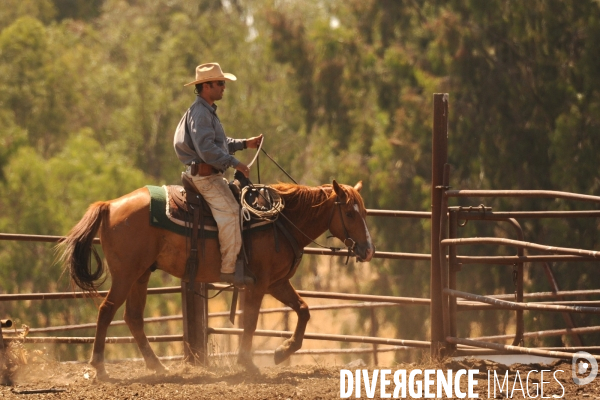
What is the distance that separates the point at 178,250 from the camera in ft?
22.3

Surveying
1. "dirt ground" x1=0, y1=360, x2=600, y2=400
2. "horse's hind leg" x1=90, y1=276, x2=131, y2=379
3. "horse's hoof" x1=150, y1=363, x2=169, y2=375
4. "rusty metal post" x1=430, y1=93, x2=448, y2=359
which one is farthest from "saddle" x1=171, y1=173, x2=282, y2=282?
"rusty metal post" x1=430, y1=93, x2=448, y2=359

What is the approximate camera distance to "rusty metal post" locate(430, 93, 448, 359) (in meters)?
6.91

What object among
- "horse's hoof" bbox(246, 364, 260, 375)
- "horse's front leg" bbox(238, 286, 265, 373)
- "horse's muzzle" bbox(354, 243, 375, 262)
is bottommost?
"horse's hoof" bbox(246, 364, 260, 375)

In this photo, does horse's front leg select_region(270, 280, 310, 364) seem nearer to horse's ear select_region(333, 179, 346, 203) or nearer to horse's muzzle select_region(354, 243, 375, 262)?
horse's muzzle select_region(354, 243, 375, 262)

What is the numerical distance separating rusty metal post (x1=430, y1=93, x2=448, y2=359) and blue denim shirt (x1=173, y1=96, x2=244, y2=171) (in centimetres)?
165

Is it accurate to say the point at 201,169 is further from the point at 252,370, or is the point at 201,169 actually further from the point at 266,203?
the point at 252,370

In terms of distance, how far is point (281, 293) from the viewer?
23.8ft

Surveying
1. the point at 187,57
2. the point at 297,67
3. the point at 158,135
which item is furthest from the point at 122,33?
the point at 297,67

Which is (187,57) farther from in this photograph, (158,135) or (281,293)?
(281,293)

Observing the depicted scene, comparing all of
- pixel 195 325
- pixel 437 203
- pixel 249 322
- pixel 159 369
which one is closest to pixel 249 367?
pixel 249 322

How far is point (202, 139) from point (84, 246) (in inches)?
50.2

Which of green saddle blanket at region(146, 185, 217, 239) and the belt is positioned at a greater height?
the belt

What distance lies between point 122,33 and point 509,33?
17042 millimetres

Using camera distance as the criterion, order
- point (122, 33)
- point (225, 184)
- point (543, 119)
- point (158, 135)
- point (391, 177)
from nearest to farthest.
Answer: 1. point (225, 184)
2. point (543, 119)
3. point (391, 177)
4. point (158, 135)
5. point (122, 33)
